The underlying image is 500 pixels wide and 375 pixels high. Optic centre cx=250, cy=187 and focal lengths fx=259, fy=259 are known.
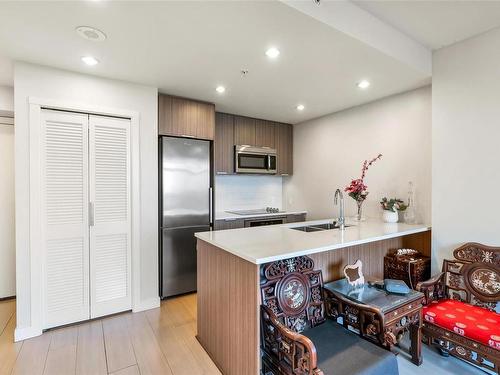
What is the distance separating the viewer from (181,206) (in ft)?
10.4

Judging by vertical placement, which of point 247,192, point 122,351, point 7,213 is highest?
point 247,192

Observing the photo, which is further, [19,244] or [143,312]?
[143,312]

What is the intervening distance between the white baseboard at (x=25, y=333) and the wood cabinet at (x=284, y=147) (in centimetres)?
360

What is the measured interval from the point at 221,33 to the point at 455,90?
7.16ft

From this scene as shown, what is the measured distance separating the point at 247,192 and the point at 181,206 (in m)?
1.60

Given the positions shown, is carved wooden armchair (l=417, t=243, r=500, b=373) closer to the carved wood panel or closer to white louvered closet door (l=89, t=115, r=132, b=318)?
the carved wood panel

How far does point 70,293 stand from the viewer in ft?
8.28

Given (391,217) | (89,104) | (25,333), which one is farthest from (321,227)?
(25,333)

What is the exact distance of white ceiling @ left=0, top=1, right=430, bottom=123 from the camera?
5.41 ft

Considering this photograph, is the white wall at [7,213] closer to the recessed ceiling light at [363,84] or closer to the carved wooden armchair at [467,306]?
the recessed ceiling light at [363,84]

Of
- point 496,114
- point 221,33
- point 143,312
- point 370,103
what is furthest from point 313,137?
point 143,312

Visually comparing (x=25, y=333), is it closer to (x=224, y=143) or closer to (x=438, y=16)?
(x=224, y=143)

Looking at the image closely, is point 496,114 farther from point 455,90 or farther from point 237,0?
point 237,0

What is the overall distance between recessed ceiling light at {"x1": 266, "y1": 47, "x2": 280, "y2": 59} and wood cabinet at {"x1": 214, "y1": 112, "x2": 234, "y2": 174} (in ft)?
5.98
